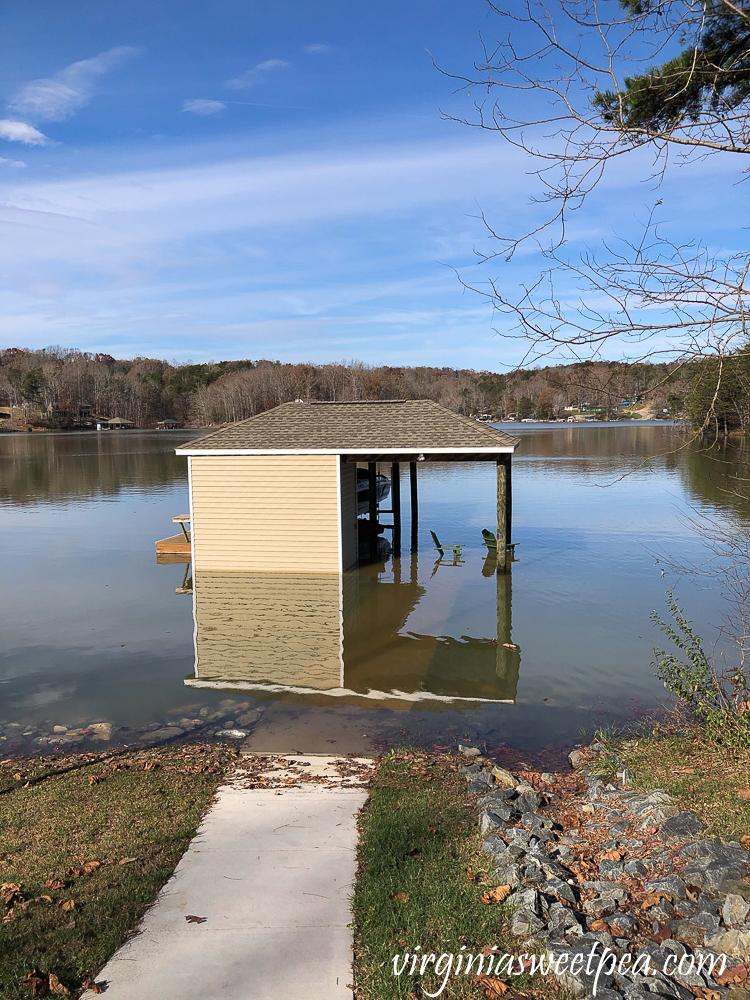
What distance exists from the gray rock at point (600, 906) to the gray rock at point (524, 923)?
1.10 ft

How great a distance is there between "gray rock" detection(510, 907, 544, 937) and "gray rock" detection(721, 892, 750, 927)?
1.01 metres

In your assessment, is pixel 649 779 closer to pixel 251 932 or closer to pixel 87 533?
pixel 251 932

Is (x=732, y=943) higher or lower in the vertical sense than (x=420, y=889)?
higher

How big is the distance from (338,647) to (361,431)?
679 cm

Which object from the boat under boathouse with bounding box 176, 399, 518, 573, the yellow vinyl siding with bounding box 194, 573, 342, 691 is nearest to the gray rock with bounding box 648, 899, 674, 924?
the yellow vinyl siding with bounding box 194, 573, 342, 691

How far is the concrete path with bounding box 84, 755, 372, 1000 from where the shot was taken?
3764 millimetres

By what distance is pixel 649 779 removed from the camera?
591 centimetres

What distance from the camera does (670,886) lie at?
14.1 feet

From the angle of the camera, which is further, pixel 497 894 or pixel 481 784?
pixel 481 784

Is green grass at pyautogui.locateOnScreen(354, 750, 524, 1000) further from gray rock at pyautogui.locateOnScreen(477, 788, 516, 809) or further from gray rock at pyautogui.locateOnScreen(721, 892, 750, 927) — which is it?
gray rock at pyautogui.locateOnScreen(721, 892, 750, 927)

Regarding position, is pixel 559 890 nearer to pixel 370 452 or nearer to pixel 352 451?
pixel 370 452

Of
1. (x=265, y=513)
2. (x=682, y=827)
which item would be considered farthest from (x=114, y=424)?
(x=682, y=827)

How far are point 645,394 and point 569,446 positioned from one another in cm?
6702

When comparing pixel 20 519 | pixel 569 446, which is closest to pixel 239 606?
pixel 20 519
